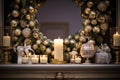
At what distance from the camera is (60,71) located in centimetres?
271

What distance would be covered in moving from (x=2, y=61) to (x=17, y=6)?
52 cm

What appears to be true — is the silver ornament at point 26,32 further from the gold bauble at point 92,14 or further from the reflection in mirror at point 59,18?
the gold bauble at point 92,14

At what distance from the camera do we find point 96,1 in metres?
2.95

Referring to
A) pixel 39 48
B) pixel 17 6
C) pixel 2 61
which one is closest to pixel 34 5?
pixel 17 6

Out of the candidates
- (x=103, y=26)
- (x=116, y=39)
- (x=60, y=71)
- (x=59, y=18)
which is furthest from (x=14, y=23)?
(x=116, y=39)

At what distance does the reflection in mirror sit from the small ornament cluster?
54mm

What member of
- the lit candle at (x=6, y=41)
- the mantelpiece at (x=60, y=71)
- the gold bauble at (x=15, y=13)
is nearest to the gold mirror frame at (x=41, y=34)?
the gold bauble at (x=15, y=13)

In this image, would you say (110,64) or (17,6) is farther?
(17,6)

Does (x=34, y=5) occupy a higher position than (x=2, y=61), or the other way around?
(x=34, y=5)

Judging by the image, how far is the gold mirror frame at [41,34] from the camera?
2.92 metres

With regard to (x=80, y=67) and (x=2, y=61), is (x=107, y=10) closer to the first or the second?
(x=80, y=67)

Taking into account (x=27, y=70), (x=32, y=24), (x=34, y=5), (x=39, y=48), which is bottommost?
(x=27, y=70)

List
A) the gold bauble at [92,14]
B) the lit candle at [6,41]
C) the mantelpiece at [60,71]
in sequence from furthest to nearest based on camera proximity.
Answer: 1. the gold bauble at [92,14]
2. the lit candle at [6,41]
3. the mantelpiece at [60,71]

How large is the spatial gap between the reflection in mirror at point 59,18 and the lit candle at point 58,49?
8.1 inches
